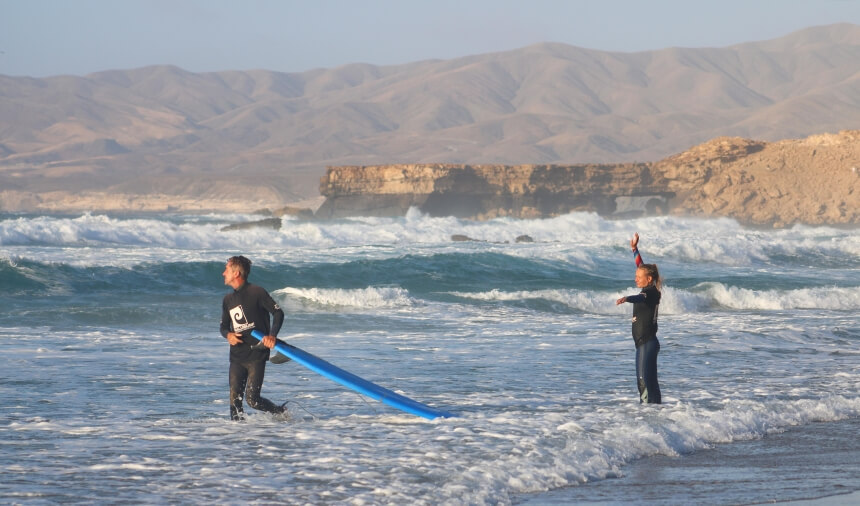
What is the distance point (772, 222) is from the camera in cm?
6103

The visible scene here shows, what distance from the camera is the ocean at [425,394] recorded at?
23.0ft

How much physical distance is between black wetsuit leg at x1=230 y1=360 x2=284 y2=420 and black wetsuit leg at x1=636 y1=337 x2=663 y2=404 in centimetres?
325

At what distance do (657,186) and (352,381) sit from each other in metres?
57.9

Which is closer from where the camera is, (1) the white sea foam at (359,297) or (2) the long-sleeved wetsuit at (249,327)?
(2) the long-sleeved wetsuit at (249,327)

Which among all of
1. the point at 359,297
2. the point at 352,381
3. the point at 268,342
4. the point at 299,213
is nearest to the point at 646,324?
the point at 352,381

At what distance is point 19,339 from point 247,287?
7048mm

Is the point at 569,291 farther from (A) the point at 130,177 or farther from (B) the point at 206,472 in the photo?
(A) the point at 130,177

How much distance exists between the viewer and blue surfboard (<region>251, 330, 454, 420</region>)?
815cm

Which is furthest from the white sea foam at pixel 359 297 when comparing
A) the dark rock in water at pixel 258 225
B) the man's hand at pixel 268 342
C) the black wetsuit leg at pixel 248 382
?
the dark rock in water at pixel 258 225

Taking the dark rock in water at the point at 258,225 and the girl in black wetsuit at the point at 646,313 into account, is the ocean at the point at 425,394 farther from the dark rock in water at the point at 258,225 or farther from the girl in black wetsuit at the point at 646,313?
the dark rock in water at the point at 258,225

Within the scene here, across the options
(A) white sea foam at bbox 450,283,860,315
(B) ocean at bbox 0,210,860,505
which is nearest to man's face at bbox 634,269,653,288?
(B) ocean at bbox 0,210,860,505

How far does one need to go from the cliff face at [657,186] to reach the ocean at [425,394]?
3776cm

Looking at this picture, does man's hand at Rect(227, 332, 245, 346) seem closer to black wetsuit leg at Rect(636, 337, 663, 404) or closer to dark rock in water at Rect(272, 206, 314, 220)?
black wetsuit leg at Rect(636, 337, 663, 404)

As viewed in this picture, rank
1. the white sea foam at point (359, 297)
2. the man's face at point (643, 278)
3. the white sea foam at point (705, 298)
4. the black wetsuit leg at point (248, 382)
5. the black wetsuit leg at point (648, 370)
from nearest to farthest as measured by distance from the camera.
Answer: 1. the black wetsuit leg at point (248, 382)
2. the man's face at point (643, 278)
3. the black wetsuit leg at point (648, 370)
4. the white sea foam at point (359, 297)
5. the white sea foam at point (705, 298)
